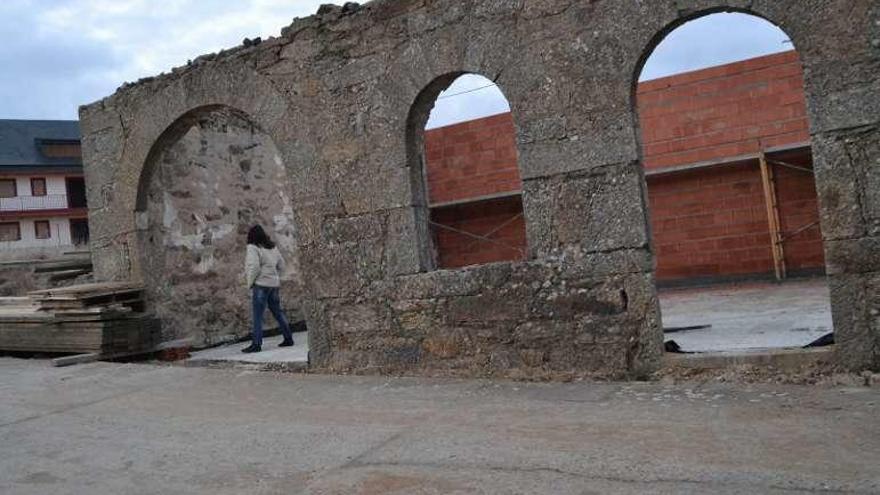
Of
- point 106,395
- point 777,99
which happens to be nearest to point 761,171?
point 777,99

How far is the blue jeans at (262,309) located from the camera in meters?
7.57

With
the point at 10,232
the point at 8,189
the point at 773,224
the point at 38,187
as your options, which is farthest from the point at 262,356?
the point at 10,232

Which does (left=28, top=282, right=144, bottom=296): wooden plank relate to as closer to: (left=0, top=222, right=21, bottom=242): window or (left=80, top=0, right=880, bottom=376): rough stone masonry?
(left=80, top=0, right=880, bottom=376): rough stone masonry

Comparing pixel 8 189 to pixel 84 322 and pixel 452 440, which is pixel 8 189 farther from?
pixel 452 440

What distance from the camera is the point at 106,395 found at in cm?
564

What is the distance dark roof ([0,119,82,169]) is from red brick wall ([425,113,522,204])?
30438mm

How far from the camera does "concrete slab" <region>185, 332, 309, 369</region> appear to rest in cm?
655

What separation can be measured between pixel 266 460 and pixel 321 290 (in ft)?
8.35

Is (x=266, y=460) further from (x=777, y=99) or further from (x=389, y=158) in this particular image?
(x=777, y=99)

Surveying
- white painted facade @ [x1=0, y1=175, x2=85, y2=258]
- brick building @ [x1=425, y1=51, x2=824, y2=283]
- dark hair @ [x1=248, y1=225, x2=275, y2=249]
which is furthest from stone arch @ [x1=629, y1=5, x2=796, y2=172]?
white painted facade @ [x1=0, y1=175, x2=85, y2=258]

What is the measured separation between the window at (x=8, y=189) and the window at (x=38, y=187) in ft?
2.63

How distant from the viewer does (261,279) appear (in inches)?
305

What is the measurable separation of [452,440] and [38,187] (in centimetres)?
4177

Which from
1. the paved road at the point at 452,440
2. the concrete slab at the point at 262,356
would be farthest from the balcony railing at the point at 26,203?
the paved road at the point at 452,440
